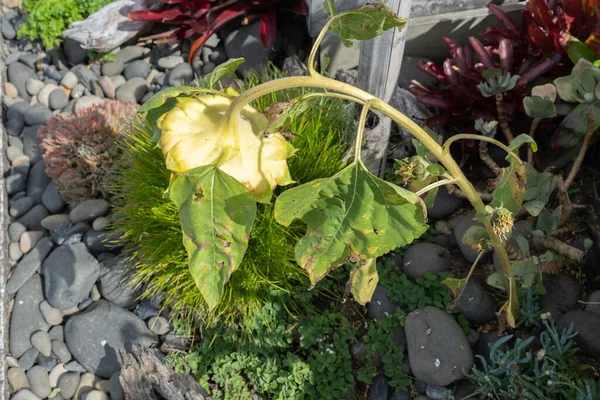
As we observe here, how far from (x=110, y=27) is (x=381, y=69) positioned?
82.8 inches

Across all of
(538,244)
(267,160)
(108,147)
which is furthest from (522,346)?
(108,147)

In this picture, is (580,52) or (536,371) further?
(580,52)

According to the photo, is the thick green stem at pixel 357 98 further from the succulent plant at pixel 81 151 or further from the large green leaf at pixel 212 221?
the succulent plant at pixel 81 151

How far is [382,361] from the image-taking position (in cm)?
228

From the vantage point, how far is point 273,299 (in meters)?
2.54

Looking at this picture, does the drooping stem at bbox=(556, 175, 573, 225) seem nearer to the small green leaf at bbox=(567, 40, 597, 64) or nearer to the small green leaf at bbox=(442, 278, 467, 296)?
the small green leaf at bbox=(567, 40, 597, 64)

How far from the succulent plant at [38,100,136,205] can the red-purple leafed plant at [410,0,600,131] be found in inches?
65.5

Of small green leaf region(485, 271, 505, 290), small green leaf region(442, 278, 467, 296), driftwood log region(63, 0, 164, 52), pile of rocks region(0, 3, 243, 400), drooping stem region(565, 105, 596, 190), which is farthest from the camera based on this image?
driftwood log region(63, 0, 164, 52)

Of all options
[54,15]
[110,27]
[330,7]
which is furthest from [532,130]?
[54,15]

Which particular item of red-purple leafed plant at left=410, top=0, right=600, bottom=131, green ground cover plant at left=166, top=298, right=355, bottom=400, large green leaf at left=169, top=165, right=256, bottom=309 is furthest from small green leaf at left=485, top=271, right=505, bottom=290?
large green leaf at left=169, top=165, right=256, bottom=309

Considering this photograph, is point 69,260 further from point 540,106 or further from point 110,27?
point 540,106

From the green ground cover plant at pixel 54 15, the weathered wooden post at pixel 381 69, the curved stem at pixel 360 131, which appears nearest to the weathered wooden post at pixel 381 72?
the weathered wooden post at pixel 381 69

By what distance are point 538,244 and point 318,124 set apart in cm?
106

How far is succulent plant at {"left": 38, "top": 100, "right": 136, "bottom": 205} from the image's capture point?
2.97 metres
